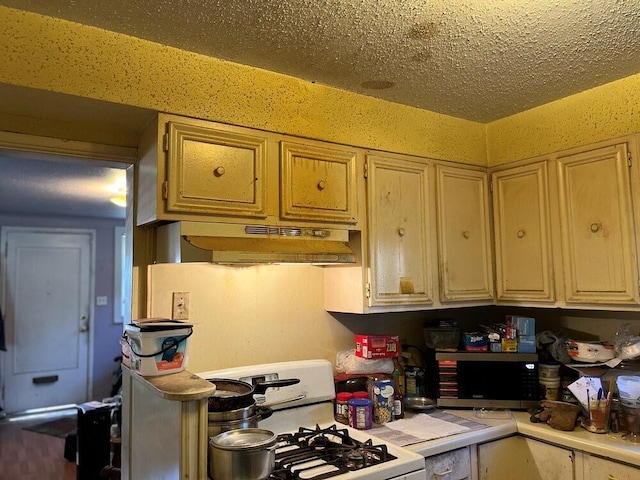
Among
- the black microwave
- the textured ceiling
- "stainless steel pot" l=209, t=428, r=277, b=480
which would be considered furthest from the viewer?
the black microwave

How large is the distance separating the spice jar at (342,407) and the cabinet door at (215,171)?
937 millimetres

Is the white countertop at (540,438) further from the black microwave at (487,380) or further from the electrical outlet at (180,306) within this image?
the electrical outlet at (180,306)

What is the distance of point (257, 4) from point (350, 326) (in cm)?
160

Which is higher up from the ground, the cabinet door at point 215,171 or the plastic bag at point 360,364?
the cabinet door at point 215,171

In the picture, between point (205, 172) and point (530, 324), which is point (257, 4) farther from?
point (530, 324)

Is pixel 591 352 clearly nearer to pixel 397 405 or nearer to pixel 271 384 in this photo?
pixel 397 405

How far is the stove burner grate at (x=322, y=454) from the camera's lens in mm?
1622

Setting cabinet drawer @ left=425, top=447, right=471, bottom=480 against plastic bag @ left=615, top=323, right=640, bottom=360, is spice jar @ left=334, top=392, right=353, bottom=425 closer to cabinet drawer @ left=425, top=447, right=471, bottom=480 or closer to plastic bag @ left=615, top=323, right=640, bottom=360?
cabinet drawer @ left=425, top=447, right=471, bottom=480

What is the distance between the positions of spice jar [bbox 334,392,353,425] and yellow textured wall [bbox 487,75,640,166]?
1.48m

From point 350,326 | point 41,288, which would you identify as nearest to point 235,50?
point 350,326

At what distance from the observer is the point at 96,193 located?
13.6 feet

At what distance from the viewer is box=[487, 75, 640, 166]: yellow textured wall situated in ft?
6.78

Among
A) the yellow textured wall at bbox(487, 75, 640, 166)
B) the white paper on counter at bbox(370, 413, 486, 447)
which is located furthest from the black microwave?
the yellow textured wall at bbox(487, 75, 640, 166)

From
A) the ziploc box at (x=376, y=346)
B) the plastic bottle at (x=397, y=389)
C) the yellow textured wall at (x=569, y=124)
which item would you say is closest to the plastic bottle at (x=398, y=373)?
the plastic bottle at (x=397, y=389)
